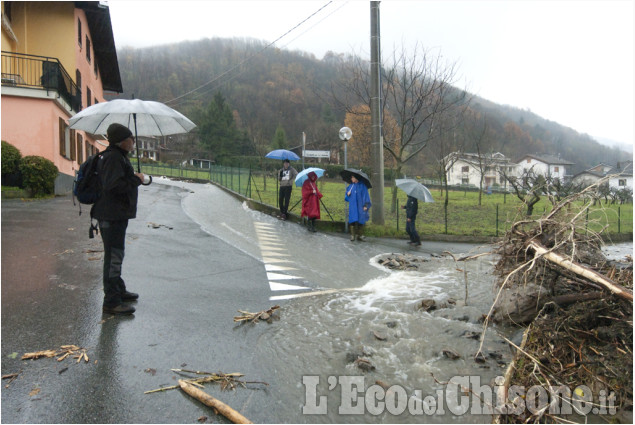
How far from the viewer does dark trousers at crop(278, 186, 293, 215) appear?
46.1ft

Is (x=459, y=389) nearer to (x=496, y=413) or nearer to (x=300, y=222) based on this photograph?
(x=496, y=413)

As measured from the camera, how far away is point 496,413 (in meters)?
3.31

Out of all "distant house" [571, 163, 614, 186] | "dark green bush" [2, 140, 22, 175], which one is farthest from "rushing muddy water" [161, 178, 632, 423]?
"distant house" [571, 163, 614, 186]

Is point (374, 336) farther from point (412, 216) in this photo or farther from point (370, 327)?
point (412, 216)

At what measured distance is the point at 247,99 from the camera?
82.1 m

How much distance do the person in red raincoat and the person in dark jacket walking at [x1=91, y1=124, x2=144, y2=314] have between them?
789 centimetres

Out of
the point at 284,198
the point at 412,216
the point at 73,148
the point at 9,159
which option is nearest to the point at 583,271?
the point at 412,216

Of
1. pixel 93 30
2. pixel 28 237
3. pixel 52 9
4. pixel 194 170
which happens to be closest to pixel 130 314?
pixel 28 237

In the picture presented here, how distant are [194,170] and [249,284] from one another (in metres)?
39.3

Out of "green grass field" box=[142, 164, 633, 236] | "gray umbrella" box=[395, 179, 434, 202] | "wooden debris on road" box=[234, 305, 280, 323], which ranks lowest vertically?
"wooden debris on road" box=[234, 305, 280, 323]

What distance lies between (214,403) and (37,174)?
15.6 metres

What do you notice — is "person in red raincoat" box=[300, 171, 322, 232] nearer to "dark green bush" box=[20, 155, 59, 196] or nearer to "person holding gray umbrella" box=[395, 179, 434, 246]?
"person holding gray umbrella" box=[395, 179, 434, 246]

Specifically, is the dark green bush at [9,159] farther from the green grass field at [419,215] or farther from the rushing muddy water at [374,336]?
the rushing muddy water at [374,336]

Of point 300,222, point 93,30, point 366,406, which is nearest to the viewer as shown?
point 366,406
